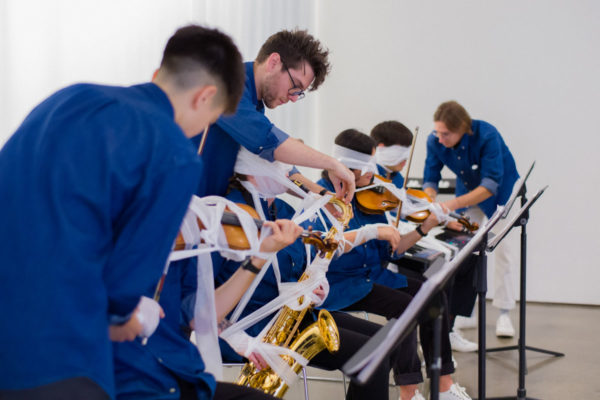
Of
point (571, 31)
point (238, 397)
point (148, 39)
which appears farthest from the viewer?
point (571, 31)

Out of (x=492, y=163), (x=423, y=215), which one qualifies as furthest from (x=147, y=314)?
(x=492, y=163)

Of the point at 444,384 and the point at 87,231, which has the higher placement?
the point at 87,231

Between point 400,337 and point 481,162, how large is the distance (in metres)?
3.23

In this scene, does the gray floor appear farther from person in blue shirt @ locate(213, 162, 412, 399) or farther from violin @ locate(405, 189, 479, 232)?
person in blue shirt @ locate(213, 162, 412, 399)

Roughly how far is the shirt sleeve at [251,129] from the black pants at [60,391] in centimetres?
110

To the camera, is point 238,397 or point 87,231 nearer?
point 87,231

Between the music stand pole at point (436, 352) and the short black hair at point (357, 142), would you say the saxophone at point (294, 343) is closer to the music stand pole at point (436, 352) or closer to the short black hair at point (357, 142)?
the music stand pole at point (436, 352)

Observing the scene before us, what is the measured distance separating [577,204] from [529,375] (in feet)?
7.77

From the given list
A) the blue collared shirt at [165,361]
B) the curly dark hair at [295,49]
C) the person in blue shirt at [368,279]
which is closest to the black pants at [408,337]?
the person in blue shirt at [368,279]

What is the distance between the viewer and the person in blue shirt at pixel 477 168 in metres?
4.10

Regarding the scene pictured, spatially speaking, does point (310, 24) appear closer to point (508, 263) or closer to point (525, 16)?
point (525, 16)

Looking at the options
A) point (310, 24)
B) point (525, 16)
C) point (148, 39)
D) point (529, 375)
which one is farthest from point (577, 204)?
point (148, 39)

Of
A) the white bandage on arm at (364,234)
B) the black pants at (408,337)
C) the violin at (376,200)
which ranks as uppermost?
the violin at (376,200)

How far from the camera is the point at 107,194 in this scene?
3.40 feet
